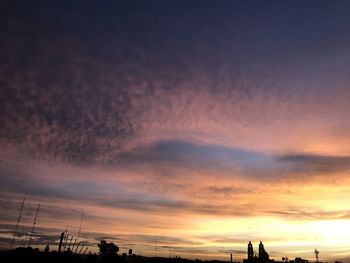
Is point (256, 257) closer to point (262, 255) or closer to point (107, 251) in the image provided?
point (262, 255)

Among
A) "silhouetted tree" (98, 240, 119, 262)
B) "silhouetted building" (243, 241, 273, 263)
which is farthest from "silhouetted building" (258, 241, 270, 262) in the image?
"silhouetted tree" (98, 240, 119, 262)

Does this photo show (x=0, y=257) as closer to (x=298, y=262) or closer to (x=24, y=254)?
(x=24, y=254)

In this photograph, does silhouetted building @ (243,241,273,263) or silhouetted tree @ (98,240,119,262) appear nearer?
silhouetted tree @ (98,240,119,262)

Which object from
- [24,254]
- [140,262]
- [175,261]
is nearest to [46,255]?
[24,254]

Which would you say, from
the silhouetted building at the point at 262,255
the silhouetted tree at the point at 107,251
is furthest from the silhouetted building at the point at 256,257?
the silhouetted tree at the point at 107,251

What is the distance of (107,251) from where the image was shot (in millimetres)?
72750

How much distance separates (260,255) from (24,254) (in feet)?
313

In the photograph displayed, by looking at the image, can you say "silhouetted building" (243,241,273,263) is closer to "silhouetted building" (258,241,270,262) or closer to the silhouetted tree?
"silhouetted building" (258,241,270,262)

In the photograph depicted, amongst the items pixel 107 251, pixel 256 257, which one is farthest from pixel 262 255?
pixel 107 251

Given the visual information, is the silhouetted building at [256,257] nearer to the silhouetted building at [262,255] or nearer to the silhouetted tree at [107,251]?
the silhouetted building at [262,255]

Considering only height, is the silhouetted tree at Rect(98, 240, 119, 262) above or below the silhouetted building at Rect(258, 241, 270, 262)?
below

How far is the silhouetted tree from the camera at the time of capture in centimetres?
6999

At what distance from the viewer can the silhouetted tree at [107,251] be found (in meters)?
70.0

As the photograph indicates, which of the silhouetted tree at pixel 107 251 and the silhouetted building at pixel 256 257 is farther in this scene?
the silhouetted building at pixel 256 257
